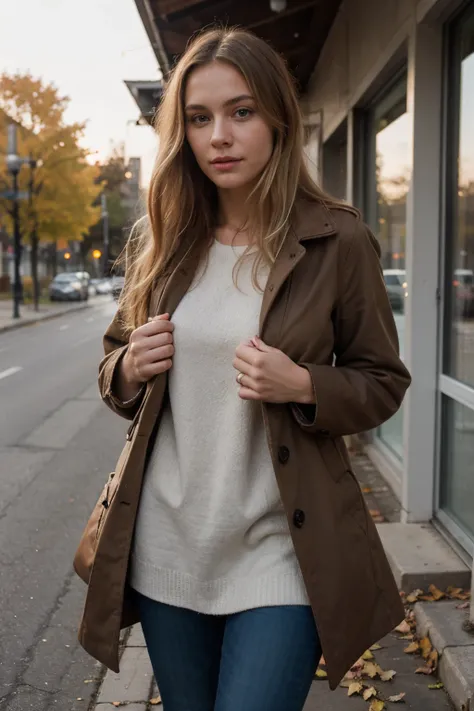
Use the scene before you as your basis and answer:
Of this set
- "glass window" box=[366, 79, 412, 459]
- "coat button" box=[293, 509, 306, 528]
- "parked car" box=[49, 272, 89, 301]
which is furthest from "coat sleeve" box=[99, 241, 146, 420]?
"parked car" box=[49, 272, 89, 301]

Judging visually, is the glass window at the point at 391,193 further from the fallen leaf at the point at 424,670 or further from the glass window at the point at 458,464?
the fallen leaf at the point at 424,670

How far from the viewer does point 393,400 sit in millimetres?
1772

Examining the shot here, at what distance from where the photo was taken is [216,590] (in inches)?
68.6

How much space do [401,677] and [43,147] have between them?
3303cm

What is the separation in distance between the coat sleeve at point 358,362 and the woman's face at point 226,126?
0.28 m

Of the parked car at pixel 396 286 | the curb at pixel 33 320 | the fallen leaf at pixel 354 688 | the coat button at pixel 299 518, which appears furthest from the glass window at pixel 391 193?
the curb at pixel 33 320

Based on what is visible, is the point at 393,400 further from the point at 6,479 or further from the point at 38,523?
the point at 6,479

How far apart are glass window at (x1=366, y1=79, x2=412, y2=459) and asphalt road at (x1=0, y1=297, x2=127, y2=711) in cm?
253

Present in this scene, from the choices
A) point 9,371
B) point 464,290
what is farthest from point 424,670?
point 9,371

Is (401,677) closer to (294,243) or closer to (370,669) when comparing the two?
(370,669)

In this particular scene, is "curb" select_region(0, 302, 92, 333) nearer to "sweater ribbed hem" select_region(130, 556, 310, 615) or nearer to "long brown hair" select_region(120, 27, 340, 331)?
"long brown hair" select_region(120, 27, 340, 331)

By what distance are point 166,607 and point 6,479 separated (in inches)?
217

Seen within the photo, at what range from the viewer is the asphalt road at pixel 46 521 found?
3.69 m

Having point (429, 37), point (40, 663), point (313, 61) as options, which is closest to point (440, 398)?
point (429, 37)
